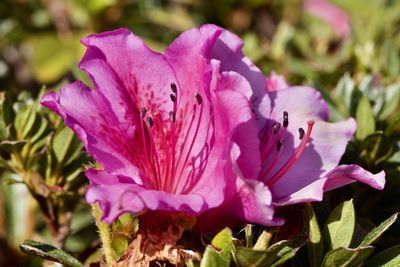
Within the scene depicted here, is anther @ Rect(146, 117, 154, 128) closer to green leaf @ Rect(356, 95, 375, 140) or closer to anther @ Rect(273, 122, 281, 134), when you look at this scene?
anther @ Rect(273, 122, 281, 134)

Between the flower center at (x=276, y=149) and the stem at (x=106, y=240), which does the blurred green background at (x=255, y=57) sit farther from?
the stem at (x=106, y=240)

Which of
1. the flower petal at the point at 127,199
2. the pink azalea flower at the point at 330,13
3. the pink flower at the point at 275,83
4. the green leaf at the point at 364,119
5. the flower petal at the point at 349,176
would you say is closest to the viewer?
the flower petal at the point at 127,199

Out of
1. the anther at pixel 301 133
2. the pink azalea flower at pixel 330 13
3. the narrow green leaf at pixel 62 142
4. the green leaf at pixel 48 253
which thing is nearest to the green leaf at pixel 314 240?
the anther at pixel 301 133

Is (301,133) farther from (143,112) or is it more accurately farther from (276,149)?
(143,112)

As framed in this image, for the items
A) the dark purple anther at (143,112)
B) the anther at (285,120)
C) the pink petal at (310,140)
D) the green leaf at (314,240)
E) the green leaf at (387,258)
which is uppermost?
the dark purple anther at (143,112)

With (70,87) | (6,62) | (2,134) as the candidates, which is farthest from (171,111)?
(6,62)

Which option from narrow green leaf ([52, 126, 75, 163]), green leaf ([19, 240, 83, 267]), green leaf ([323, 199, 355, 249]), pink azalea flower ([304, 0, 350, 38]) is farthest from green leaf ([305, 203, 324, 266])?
pink azalea flower ([304, 0, 350, 38])
